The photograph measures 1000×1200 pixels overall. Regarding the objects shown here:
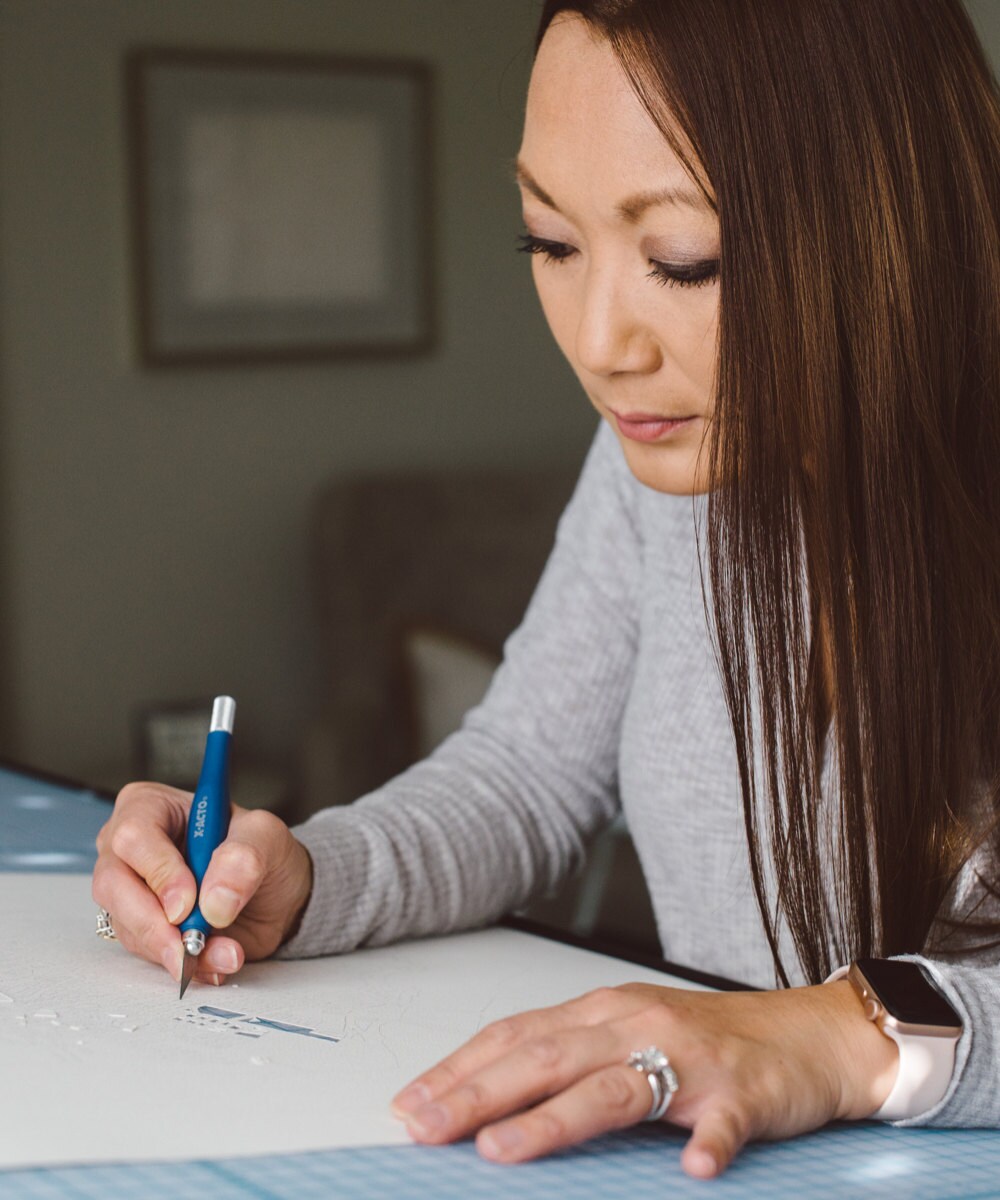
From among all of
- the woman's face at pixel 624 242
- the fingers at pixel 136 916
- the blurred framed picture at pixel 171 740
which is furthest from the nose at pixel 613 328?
the blurred framed picture at pixel 171 740

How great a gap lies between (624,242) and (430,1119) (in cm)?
49

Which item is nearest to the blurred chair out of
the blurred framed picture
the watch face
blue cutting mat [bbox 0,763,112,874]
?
the blurred framed picture

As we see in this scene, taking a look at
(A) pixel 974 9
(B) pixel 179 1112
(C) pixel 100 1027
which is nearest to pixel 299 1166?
(B) pixel 179 1112

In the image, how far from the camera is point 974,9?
1.89 meters

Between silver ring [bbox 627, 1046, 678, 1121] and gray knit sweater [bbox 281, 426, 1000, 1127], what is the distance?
313mm

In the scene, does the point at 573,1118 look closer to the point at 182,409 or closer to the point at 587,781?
the point at 587,781

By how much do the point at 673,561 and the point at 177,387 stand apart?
1.95 metres

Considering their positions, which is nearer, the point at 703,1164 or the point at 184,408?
the point at 703,1164

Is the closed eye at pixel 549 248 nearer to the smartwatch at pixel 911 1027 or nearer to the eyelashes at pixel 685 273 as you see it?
the eyelashes at pixel 685 273

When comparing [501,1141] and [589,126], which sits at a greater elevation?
[589,126]

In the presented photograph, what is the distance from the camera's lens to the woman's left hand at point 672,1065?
0.64 metres

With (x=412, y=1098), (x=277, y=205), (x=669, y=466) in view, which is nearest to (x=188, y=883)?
(x=412, y=1098)

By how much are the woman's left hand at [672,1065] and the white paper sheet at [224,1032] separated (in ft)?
0.13

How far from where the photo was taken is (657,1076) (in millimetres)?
659
